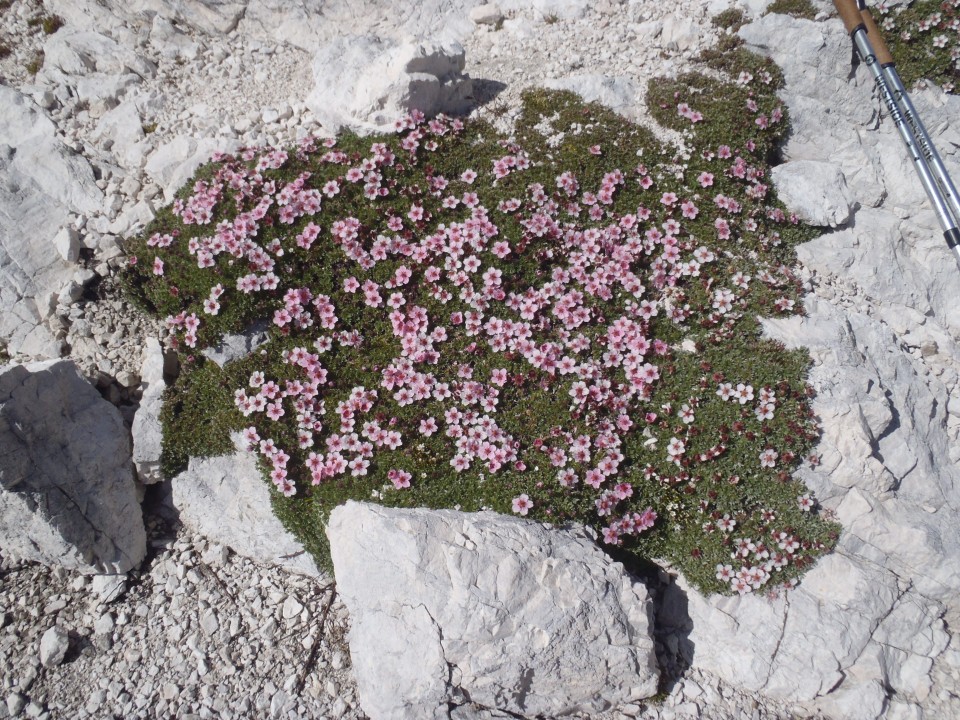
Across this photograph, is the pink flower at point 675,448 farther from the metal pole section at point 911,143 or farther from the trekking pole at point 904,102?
the trekking pole at point 904,102

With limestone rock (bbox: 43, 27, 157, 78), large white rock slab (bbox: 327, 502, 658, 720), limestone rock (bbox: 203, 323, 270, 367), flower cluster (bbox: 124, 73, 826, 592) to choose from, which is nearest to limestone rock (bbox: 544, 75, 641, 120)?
flower cluster (bbox: 124, 73, 826, 592)

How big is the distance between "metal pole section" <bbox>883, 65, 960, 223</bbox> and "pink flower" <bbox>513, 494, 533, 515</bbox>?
6.71 metres

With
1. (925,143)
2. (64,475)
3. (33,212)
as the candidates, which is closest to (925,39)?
(925,143)

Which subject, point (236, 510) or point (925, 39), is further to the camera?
point (925, 39)

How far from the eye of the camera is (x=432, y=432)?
23.1 feet

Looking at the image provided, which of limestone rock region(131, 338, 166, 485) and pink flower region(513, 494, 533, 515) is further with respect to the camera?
limestone rock region(131, 338, 166, 485)

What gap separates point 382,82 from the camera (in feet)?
27.2

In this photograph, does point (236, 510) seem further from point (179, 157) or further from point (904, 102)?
point (904, 102)

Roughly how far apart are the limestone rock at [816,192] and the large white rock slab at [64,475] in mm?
8575

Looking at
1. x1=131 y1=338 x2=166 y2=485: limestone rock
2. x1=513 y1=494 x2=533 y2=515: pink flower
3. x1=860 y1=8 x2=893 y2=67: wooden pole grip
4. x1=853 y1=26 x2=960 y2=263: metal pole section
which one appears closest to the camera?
x1=513 y1=494 x2=533 y2=515: pink flower

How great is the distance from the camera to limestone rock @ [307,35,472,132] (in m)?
8.25

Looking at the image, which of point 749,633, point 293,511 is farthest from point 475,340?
point 749,633

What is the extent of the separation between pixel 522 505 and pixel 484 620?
4.23ft

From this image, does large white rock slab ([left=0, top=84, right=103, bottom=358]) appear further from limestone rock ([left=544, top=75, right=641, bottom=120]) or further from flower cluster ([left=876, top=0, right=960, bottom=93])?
flower cluster ([left=876, top=0, right=960, bottom=93])
